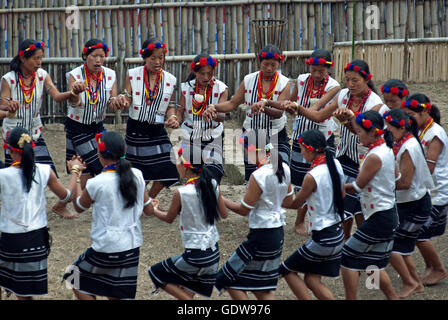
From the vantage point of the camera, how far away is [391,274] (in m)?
6.54

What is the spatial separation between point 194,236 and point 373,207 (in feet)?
4.60

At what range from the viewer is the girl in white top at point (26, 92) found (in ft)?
23.1

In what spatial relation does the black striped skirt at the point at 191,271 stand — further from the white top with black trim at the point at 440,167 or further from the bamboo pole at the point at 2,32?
the bamboo pole at the point at 2,32

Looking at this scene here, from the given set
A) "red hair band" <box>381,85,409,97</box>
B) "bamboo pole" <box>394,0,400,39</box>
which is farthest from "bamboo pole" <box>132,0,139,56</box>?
"red hair band" <box>381,85,409,97</box>

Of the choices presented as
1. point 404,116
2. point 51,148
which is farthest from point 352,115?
point 51,148

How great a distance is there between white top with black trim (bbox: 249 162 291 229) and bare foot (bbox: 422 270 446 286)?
5.70 feet

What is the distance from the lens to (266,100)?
6992 millimetres

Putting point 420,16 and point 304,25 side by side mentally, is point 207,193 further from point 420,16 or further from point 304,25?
point 420,16

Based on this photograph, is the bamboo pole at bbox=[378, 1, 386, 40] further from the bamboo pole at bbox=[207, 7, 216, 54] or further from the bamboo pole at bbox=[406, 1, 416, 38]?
the bamboo pole at bbox=[207, 7, 216, 54]

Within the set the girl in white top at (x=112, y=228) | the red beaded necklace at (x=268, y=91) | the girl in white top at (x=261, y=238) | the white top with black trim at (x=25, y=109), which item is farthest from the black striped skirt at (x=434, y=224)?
the white top with black trim at (x=25, y=109)

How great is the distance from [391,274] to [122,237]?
2.73 metres

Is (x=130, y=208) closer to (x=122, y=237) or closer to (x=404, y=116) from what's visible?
(x=122, y=237)

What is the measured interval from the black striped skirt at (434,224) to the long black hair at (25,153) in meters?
3.27
